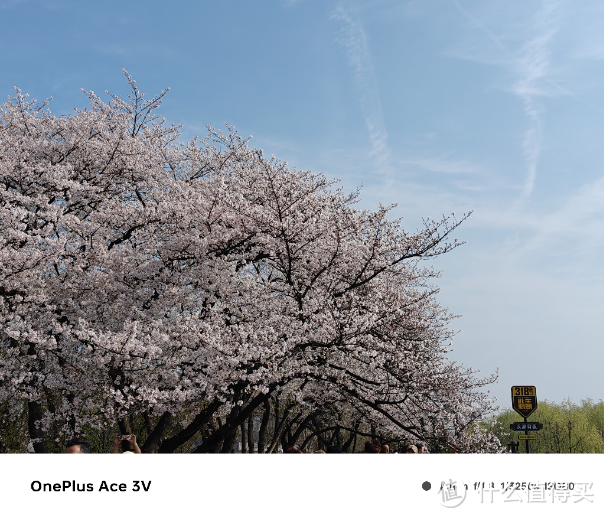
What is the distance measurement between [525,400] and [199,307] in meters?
12.0

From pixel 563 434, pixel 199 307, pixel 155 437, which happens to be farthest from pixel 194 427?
pixel 563 434

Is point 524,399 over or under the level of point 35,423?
over

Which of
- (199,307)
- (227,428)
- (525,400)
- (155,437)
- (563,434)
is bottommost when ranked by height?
(563,434)

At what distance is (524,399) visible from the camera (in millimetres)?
17938

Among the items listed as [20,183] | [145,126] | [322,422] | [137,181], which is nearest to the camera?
[20,183]

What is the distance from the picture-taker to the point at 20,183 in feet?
45.4

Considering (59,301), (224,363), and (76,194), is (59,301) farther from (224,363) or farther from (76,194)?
(224,363)

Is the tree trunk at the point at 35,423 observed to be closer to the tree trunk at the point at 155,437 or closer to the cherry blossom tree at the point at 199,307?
the cherry blossom tree at the point at 199,307

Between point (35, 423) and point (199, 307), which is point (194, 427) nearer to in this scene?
point (199, 307)

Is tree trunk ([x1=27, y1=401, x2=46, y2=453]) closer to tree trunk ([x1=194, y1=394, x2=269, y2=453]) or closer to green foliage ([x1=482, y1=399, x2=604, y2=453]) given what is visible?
tree trunk ([x1=194, y1=394, x2=269, y2=453])

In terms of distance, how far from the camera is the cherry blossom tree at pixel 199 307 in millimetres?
10070

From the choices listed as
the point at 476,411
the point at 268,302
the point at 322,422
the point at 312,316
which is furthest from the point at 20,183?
the point at 322,422
